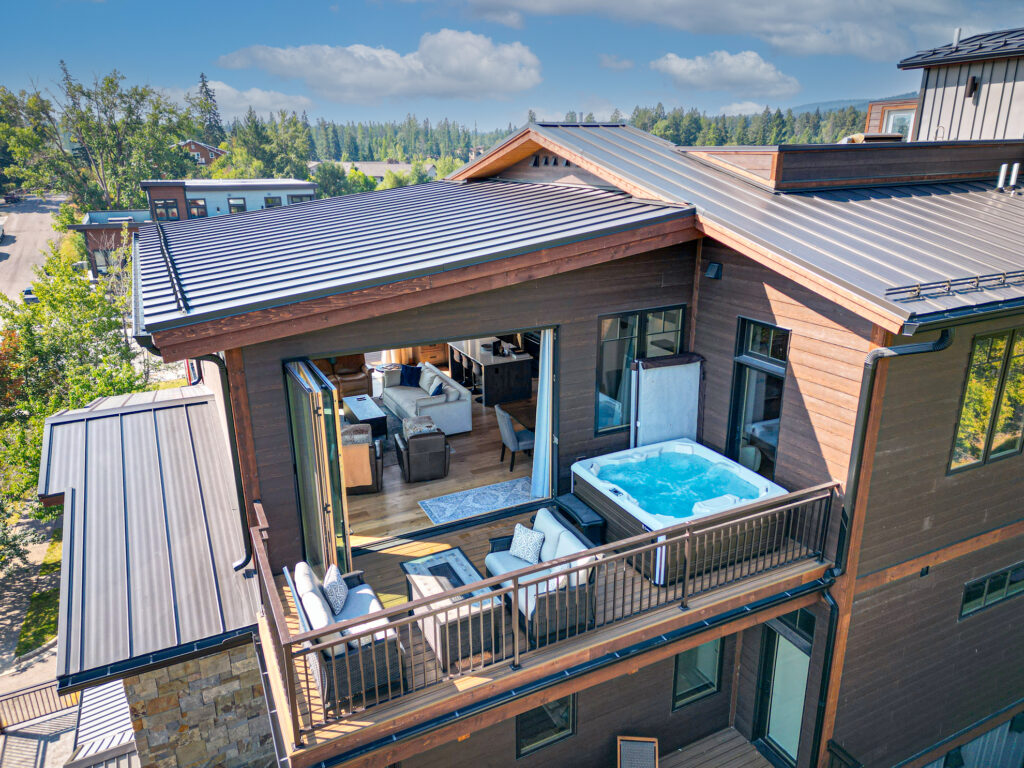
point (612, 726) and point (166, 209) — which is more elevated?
point (166, 209)

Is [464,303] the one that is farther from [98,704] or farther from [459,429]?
[98,704]

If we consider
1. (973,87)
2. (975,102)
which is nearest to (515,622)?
(975,102)

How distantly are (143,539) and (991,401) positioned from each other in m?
9.16

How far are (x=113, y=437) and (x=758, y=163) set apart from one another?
941 cm

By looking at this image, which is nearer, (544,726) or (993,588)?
Answer: (544,726)

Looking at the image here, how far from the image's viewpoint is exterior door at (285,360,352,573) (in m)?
5.06

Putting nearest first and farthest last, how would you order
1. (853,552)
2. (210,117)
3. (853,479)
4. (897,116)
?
(853,479) → (853,552) → (897,116) → (210,117)

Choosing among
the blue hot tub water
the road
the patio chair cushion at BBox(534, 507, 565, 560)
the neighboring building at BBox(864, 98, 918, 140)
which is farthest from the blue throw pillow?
the road

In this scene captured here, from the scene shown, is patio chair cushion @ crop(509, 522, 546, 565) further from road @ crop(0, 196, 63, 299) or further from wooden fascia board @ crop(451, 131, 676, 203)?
road @ crop(0, 196, 63, 299)

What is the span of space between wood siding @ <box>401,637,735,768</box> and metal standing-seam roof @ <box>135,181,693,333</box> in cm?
486

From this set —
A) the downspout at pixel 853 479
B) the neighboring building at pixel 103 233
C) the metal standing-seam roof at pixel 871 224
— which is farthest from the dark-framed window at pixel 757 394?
the neighboring building at pixel 103 233

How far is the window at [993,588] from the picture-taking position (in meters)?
7.63

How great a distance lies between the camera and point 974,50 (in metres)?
10.8

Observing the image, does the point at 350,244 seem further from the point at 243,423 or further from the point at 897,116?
the point at 897,116
